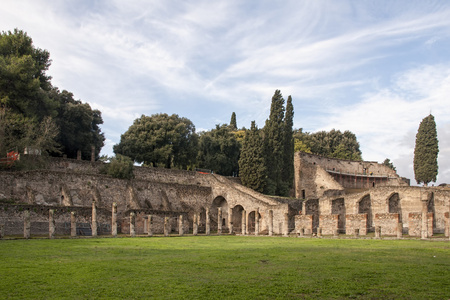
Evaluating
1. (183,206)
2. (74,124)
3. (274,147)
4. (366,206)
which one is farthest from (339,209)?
(74,124)

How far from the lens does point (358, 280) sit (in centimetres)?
1130

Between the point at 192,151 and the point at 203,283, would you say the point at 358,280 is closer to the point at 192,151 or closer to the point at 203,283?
the point at 203,283

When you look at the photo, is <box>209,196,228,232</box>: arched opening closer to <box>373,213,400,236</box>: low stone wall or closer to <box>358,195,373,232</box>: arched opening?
<box>358,195,373,232</box>: arched opening

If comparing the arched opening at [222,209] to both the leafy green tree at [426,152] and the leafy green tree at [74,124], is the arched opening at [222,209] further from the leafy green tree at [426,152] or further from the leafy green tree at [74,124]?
the leafy green tree at [426,152]

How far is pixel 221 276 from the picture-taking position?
1176 centimetres

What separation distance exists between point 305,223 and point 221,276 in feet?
88.5

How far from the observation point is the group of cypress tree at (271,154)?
5116 cm

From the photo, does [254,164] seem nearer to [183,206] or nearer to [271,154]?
[271,154]

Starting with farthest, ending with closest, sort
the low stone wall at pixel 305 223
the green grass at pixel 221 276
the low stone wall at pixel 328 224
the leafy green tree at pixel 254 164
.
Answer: the leafy green tree at pixel 254 164
the low stone wall at pixel 305 223
the low stone wall at pixel 328 224
the green grass at pixel 221 276

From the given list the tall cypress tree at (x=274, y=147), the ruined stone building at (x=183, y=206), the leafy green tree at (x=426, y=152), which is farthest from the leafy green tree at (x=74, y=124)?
the leafy green tree at (x=426, y=152)

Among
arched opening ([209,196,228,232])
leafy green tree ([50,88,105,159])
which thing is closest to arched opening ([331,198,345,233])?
arched opening ([209,196,228,232])

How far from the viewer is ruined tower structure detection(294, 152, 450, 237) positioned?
33875 millimetres

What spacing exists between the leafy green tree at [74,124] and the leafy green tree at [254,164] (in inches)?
648

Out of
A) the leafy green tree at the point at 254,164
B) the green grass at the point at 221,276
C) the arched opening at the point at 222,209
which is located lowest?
the green grass at the point at 221,276
